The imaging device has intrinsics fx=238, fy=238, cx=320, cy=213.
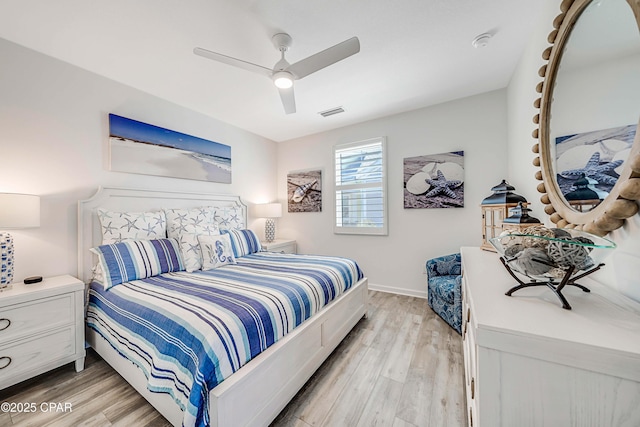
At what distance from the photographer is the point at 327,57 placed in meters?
1.68

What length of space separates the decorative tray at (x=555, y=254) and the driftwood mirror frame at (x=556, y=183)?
112 millimetres

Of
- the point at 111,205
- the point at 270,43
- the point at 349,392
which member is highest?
the point at 270,43

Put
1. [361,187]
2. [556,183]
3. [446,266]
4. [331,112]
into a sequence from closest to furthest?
[556,183] < [446,266] < [331,112] < [361,187]

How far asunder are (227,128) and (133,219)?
74.2 inches

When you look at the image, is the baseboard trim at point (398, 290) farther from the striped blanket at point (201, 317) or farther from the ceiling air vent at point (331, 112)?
the ceiling air vent at point (331, 112)

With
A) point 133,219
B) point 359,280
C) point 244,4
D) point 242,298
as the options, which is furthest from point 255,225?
point 244,4

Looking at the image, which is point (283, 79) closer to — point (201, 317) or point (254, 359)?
point (201, 317)

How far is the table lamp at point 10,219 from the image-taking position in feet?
5.42

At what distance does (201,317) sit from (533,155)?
256 centimetres

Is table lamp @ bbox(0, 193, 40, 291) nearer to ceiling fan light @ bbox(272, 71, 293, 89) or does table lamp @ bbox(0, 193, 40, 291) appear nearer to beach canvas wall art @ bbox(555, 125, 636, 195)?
ceiling fan light @ bbox(272, 71, 293, 89)

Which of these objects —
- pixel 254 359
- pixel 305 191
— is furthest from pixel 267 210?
pixel 254 359

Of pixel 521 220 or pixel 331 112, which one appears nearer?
pixel 521 220

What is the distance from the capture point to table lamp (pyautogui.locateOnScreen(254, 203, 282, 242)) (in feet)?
13.0

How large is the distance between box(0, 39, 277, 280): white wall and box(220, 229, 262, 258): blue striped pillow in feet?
3.68
